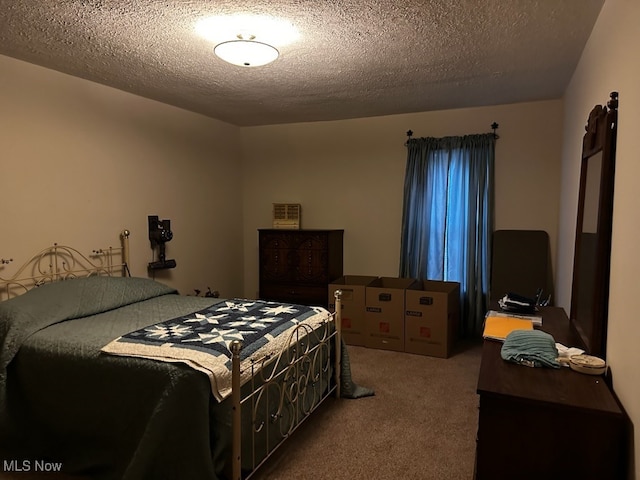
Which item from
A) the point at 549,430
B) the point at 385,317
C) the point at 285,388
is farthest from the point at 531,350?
the point at 385,317

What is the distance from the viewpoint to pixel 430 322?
158 inches

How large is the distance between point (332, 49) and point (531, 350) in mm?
2127

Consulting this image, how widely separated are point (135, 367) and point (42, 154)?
2.04 metres

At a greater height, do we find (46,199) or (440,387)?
(46,199)

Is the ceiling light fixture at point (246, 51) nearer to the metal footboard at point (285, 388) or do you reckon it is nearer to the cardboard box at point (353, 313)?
the metal footboard at point (285, 388)

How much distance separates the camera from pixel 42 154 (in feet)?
10.5

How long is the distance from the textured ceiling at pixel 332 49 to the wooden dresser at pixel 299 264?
1430 mm

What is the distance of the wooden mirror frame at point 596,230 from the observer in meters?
1.88

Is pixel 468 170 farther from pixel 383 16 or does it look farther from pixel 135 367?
pixel 135 367

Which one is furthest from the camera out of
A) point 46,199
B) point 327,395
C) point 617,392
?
point 46,199

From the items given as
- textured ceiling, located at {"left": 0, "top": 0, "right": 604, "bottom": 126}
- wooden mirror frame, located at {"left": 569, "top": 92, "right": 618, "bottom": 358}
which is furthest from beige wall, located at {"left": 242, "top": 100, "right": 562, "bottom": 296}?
wooden mirror frame, located at {"left": 569, "top": 92, "right": 618, "bottom": 358}

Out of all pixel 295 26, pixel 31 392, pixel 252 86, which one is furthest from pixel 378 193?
pixel 31 392

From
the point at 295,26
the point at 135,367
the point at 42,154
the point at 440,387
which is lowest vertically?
the point at 440,387

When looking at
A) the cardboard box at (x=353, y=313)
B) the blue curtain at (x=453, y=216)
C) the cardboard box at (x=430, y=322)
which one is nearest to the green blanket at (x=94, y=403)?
the cardboard box at (x=353, y=313)
